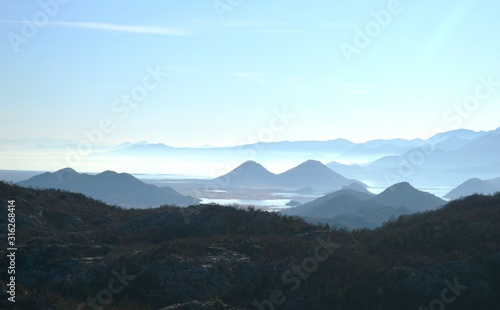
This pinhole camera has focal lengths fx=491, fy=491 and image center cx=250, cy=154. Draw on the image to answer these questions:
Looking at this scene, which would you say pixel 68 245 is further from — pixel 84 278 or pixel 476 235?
pixel 476 235

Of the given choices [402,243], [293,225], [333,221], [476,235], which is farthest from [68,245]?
[333,221]

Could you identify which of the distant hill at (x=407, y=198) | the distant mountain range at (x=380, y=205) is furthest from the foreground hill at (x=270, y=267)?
the distant hill at (x=407, y=198)

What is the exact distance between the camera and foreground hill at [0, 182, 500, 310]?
75.9ft

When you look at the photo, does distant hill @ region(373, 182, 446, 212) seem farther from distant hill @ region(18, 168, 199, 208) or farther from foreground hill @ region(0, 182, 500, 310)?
foreground hill @ region(0, 182, 500, 310)

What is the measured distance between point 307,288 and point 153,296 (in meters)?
7.43

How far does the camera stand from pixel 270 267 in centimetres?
2536

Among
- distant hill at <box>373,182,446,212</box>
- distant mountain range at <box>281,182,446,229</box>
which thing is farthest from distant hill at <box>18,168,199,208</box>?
distant hill at <box>373,182,446,212</box>

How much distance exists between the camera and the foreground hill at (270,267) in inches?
910

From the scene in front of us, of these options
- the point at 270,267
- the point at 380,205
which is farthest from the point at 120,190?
the point at 270,267

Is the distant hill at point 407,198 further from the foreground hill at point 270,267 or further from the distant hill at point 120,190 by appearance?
the foreground hill at point 270,267

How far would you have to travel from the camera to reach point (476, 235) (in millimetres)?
28453

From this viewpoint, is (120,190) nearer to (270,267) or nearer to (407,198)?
(407,198)

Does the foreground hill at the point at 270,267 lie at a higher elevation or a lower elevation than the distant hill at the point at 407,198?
higher

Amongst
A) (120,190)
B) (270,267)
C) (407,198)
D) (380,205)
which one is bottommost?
(380,205)
